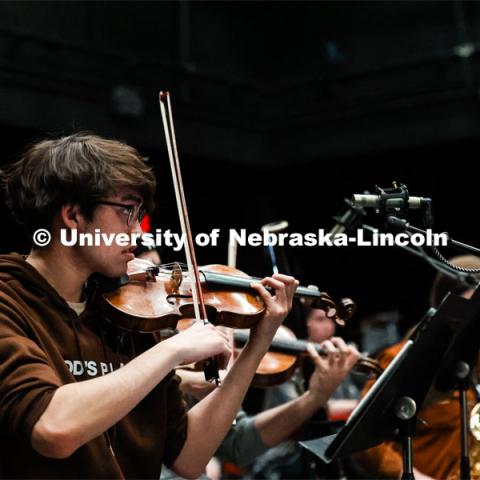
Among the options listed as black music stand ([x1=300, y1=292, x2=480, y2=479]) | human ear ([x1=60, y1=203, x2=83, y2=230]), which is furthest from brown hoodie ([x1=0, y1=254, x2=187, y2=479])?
black music stand ([x1=300, y1=292, x2=480, y2=479])

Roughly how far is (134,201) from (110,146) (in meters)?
0.18

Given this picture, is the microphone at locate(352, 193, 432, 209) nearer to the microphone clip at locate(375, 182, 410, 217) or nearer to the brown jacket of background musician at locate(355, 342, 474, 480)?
the microphone clip at locate(375, 182, 410, 217)

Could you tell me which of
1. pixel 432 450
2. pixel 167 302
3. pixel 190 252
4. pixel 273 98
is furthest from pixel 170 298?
pixel 273 98

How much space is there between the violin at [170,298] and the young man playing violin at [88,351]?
2.3 inches

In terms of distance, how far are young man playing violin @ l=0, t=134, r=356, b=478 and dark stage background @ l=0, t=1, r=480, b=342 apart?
3.83 metres

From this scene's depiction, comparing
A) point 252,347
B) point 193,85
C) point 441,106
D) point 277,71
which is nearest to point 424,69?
point 441,106

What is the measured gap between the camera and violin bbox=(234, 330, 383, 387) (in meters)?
2.90

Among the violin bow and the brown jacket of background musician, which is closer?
the violin bow

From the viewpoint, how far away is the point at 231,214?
763cm

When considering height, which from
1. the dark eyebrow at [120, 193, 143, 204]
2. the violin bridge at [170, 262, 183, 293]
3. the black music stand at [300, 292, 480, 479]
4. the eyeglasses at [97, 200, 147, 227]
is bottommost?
the black music stand at [300, 292, 480, 479]

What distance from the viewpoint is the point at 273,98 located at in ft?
23.8

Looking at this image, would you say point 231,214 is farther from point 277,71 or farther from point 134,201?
point 134,201

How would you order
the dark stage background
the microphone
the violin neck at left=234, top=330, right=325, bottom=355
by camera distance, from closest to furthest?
the microphone, the violin neck at left=234, top=330, right=325, bottom=355, the dark stage background

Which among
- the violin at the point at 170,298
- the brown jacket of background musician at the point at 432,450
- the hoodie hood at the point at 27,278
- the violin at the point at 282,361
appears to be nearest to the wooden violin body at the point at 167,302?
the violin at the point at 170,298
